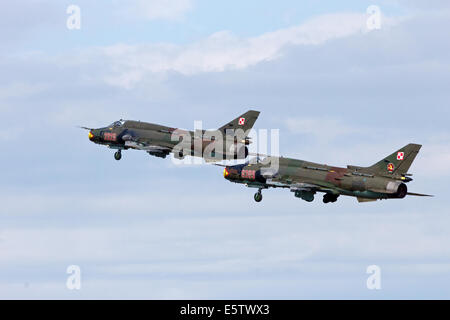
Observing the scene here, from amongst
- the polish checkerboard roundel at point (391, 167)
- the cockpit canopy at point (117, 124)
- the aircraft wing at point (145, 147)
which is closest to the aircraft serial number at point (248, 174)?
the aircraft wing at point (145, 147)

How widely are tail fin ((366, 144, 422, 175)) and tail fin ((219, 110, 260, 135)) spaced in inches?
696

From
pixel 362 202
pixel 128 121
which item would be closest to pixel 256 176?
pixel 362 202

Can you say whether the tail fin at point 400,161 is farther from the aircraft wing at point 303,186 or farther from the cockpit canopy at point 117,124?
the cockpit canopy at point 117,124

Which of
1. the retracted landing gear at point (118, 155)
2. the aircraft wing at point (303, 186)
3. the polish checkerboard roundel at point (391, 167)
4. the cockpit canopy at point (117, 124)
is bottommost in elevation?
the aircraft wing at point (303, 186)

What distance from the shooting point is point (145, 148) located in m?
106

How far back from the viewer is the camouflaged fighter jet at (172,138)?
332 feet

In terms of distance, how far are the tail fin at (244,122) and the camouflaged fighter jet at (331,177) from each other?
5.63m

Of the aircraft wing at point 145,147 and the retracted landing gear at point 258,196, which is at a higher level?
the aircraft wing at point 145,147

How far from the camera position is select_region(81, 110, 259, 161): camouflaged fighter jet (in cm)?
10125

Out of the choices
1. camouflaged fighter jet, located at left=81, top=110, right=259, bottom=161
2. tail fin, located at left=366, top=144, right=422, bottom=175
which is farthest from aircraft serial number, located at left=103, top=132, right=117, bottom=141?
tail fin, located at left=366, top=144, right=422, bottom=175

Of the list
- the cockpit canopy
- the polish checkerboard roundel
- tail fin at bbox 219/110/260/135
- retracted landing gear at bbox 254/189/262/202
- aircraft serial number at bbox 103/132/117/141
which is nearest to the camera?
the polish checkerboard roundel

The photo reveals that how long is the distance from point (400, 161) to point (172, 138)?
25.6 metres

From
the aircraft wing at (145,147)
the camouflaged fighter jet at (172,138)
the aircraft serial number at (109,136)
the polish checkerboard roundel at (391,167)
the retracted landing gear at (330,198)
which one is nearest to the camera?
the polish checkerboard roundel at (391,167)

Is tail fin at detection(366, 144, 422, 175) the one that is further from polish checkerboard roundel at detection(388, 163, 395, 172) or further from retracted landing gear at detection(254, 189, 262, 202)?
retracted landing gear at detection(254, 189, 262, 202)
